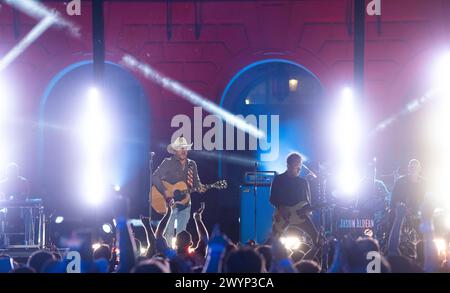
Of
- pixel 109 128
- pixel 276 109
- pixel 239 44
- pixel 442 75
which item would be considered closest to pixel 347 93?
pixel 276 109

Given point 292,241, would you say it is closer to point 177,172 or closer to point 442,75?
point 177,172

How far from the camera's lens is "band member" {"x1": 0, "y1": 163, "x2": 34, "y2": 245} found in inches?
458

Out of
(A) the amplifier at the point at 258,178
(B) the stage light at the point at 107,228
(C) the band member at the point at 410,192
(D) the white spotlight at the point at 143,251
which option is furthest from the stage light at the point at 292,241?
(B) the stage light at the point at 107,228

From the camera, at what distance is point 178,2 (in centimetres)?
1370

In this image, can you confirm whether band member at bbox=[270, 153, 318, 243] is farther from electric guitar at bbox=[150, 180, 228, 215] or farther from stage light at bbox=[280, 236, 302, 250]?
electric guitar at bbox=[150, 180, 228, 215]

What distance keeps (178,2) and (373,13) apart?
12.5 ft

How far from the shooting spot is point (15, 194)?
40.0ft

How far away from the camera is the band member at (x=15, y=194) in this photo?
1164 cm

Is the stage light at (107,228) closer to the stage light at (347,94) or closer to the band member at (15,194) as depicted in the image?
the band member at (15,194)

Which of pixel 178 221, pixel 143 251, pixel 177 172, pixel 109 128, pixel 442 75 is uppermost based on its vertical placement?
pixel 442 75

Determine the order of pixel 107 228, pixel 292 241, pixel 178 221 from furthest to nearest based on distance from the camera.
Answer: pixel 107 228 → pixel 178 221 → pixel 292 241

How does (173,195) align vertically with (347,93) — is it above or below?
below

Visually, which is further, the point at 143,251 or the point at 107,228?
the point at 107,228

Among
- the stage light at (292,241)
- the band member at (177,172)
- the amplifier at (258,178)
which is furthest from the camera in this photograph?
the amplifier at (258,178)
